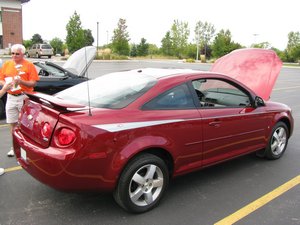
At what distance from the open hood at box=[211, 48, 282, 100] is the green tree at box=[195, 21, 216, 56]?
5849 cm

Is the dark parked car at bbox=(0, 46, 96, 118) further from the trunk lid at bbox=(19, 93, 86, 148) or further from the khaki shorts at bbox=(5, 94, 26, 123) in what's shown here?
the trunk lid at bbox=(19, 93, 86, 148)

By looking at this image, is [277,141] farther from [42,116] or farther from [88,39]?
[42,116]

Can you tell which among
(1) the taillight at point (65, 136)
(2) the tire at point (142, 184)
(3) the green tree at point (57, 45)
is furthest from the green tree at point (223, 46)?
(1) the taillight at point (65, 136)

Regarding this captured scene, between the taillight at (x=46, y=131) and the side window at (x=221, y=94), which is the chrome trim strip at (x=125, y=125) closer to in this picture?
the taillight at (x=46, y=131)

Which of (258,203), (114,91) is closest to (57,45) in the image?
(114,91)

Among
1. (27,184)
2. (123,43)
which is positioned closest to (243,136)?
(27,184)

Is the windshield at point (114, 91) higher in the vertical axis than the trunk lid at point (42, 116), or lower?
higher

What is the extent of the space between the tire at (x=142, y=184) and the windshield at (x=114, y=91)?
2.02 ft

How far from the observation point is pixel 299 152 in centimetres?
568

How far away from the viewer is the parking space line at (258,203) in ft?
11.0

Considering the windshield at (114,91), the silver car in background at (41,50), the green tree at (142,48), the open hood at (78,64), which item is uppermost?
the green tree at (142,48)

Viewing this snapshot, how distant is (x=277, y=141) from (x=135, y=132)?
2893 millimetres

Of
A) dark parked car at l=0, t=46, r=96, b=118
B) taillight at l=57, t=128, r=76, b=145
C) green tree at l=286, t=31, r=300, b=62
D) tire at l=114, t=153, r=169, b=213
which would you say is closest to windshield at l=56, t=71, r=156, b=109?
taillight at l=57, t=128, r=76, b=145

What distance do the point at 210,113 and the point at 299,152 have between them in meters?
Answer: 2.59
